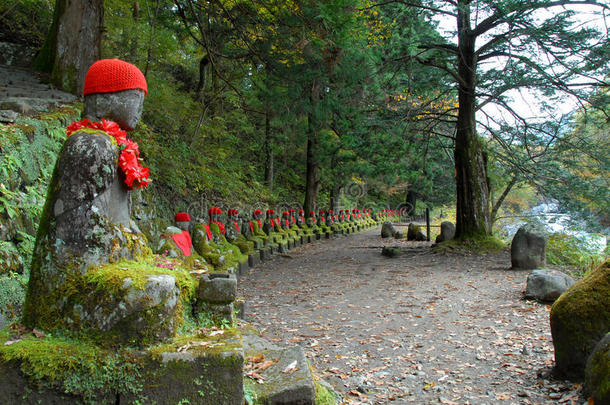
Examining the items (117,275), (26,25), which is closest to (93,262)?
(117,275)

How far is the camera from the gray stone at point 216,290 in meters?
3.16

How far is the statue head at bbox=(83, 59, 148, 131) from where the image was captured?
2711mm

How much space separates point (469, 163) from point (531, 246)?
3837 mm

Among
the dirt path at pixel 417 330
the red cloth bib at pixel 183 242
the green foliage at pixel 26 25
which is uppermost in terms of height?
the green foliage at pixel 26 25

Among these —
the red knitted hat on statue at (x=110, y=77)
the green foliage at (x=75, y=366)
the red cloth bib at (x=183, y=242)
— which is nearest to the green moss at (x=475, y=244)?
the red cloth bib at (x=183, y=242)

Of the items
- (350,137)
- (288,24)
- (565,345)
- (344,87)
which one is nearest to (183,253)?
(565,345)

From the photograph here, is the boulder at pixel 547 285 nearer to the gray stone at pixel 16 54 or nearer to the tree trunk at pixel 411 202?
the gray stone at pixel 16 54

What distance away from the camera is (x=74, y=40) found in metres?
8.39

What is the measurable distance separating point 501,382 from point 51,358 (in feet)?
11.8

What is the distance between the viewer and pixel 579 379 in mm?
3295

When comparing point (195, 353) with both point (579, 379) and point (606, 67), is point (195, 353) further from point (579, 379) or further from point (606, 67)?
point (606, 67)

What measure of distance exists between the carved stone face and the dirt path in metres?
2.89

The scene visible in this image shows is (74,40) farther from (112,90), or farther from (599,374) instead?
(599,374)

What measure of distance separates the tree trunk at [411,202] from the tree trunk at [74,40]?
97.2ft
